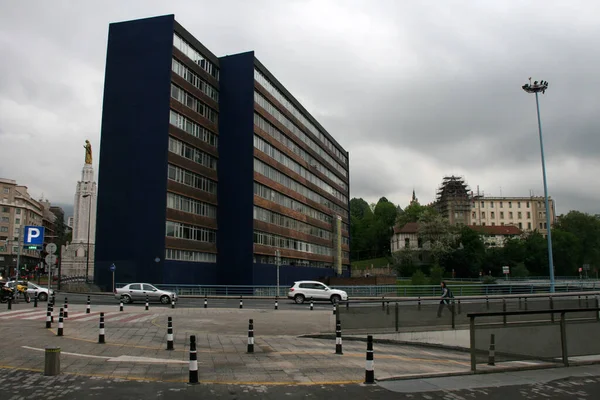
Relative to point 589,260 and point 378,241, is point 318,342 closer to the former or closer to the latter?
point 589,260

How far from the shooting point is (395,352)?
1395cm

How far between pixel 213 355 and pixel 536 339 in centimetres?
750

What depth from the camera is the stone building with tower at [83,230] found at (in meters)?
69.4

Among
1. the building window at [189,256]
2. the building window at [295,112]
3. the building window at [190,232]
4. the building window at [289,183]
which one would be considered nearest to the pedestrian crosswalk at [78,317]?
the building window at [189,256]

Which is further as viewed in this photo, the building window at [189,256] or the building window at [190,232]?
the building window at [190,232]

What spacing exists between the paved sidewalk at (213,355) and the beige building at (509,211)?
137150 millimetres

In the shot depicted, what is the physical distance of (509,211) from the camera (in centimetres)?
14638

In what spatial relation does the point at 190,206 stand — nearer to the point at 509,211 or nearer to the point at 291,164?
the point at 291,164

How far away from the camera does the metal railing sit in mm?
10117

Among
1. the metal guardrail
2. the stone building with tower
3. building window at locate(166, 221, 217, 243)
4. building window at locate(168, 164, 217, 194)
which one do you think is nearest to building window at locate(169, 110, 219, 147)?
building window at locate(168, 164, 217, 194)

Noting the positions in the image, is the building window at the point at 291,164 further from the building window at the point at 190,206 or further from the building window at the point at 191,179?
the building window at the point at 190,206

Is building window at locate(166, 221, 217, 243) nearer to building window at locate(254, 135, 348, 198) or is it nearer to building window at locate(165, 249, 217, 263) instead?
building window at locate(165, 249, 217, 263)

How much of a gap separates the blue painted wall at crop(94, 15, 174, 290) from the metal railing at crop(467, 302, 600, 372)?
38810 mm

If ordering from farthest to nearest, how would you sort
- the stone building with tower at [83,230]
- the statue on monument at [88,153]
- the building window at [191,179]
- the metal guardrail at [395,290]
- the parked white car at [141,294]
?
the statue on monument at [88,153] < the stone building with tower at [83,230] < the building window at [191,179] < the metal guardrail at [395,290] < the parked white car at [141,294]
